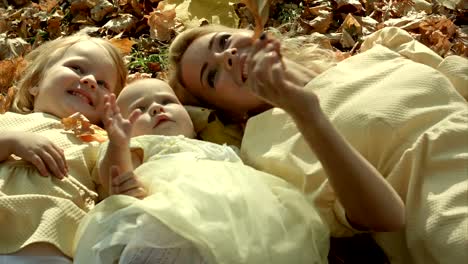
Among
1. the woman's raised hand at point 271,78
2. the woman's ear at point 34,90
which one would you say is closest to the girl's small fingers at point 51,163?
the woman's ear at point 34,90

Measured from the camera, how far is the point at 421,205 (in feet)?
5.89

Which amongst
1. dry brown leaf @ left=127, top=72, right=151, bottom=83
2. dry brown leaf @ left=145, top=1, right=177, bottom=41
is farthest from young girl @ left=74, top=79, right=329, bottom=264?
dry brown leaf @ left=145, top=1, right=177, bottom=41

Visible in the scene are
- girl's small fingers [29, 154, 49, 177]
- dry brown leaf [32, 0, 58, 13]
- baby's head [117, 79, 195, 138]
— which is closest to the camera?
girl's small fingers [29, 154, 49, 177]

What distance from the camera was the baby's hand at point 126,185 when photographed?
1.83m

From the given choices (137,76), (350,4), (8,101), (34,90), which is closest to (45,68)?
(34,90)

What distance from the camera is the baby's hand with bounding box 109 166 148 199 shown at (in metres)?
1.83

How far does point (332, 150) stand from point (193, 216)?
1.22ft

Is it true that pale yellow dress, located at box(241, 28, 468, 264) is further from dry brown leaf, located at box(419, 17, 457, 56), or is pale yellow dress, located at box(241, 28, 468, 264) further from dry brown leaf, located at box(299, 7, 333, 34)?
dry brown leaf, located at box(299, 7, 333, 34)

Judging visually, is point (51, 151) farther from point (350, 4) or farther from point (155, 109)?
point (350, 4)

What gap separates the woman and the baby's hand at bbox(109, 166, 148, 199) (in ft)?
1.24

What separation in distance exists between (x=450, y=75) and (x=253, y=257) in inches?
35.2

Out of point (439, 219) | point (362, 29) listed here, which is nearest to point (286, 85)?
point (439, 219)

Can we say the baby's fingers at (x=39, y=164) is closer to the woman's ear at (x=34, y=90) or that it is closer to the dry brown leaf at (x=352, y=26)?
the woman's ear at (x=34, y=90)

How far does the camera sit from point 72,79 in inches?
94.7
